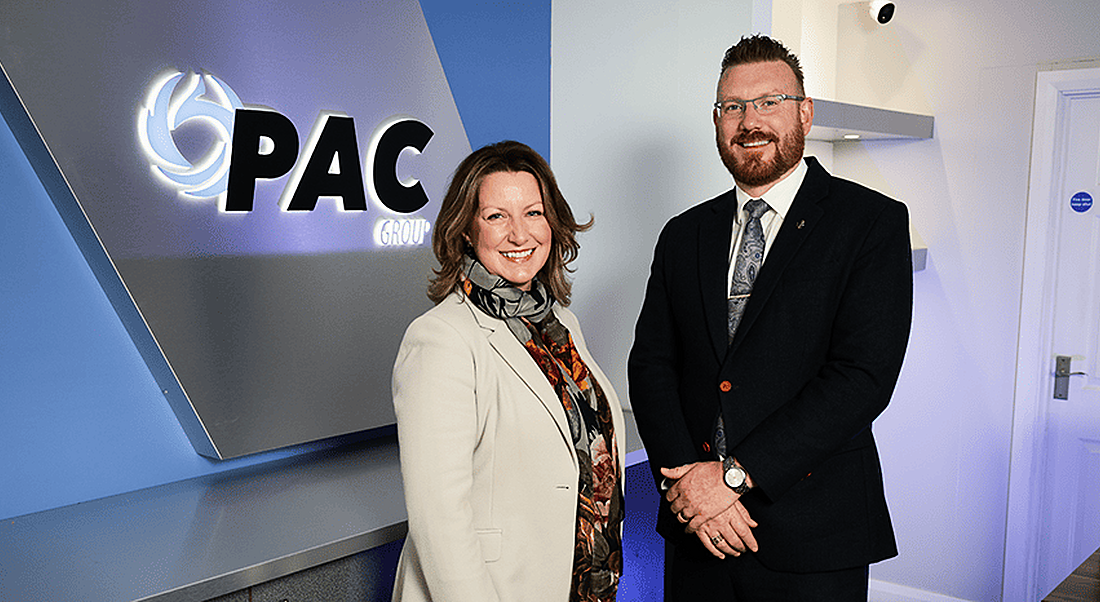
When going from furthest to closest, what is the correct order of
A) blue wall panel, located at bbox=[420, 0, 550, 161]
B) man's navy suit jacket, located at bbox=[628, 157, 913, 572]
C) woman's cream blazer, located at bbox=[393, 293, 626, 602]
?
blue wall panel, located at bbox=[420, 0, 550, 161] → man's navy suit jacket, located at bbox=[628, 157, 913, 572] → woman's cream blazer, located at bbox=[393, 293, 626, 602]

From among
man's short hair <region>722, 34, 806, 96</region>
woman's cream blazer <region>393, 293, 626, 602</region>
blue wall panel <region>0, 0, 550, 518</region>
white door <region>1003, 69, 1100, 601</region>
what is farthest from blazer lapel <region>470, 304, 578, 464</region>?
white door <region>1003, 69, 1100, 601</region>

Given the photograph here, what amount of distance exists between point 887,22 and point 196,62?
107 inches

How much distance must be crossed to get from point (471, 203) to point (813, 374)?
742 millimetres

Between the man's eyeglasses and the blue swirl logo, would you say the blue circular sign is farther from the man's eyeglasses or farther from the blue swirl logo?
the blue swirl logo

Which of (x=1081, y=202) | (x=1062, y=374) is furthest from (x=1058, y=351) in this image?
(x=1081, y=202)

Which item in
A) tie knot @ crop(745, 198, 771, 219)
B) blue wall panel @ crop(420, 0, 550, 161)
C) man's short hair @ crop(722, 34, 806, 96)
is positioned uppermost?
blue wall panel @ crop(420, 0, 550, 161)

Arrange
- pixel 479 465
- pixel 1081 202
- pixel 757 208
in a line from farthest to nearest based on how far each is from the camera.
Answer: pixel 1081 202 < pixel 757 208 < pixel 479 465

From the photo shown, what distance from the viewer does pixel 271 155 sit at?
2.21 m

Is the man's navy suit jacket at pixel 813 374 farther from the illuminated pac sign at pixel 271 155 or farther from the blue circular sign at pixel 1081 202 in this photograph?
the blue circular sign at pixel 1081 202

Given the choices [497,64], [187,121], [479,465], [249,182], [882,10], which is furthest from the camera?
[882,10]

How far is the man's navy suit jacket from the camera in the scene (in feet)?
5.67

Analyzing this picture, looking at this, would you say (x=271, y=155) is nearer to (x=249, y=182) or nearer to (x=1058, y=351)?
(x=249, y=182)

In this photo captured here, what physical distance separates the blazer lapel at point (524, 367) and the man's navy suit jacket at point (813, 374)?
0.34m

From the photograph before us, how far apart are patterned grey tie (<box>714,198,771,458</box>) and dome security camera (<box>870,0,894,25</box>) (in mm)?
2068
